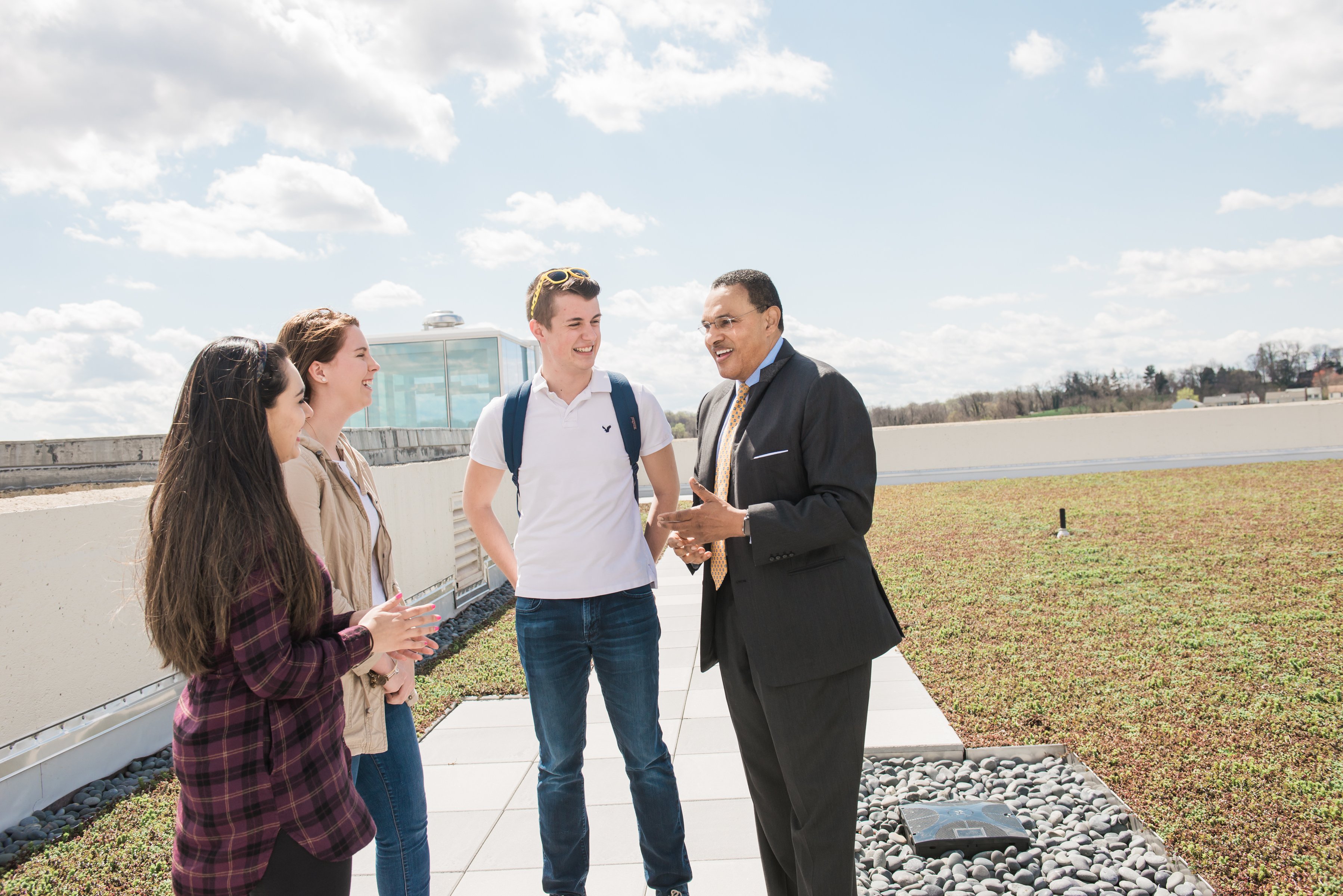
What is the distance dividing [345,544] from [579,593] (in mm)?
746

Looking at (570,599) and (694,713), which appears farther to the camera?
(694,713)

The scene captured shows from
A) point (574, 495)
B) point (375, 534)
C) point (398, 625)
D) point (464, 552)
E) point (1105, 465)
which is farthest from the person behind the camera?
point (1105, 465)

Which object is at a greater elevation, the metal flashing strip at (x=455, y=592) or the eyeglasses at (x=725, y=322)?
the eyeglasses at (x=725, y=322)

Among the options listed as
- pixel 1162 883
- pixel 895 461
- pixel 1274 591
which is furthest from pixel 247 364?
pixel 895 461

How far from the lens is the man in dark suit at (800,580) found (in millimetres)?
2197

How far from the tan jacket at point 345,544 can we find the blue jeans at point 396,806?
6 cm

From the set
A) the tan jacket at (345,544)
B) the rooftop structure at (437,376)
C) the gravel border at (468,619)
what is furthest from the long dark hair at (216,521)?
the rooftop structure at (437,376)

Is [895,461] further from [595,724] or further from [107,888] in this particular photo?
[107,888]

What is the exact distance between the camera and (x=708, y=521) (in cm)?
221

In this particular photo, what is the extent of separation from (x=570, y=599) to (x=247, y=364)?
129 cm

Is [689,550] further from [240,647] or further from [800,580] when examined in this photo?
[240,647]

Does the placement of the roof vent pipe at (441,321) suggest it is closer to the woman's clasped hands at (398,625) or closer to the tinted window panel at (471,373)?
the tinted window panel at (471,373)

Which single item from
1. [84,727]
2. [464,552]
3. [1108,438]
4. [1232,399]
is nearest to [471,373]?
[464,552]

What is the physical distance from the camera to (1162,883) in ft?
9.09
